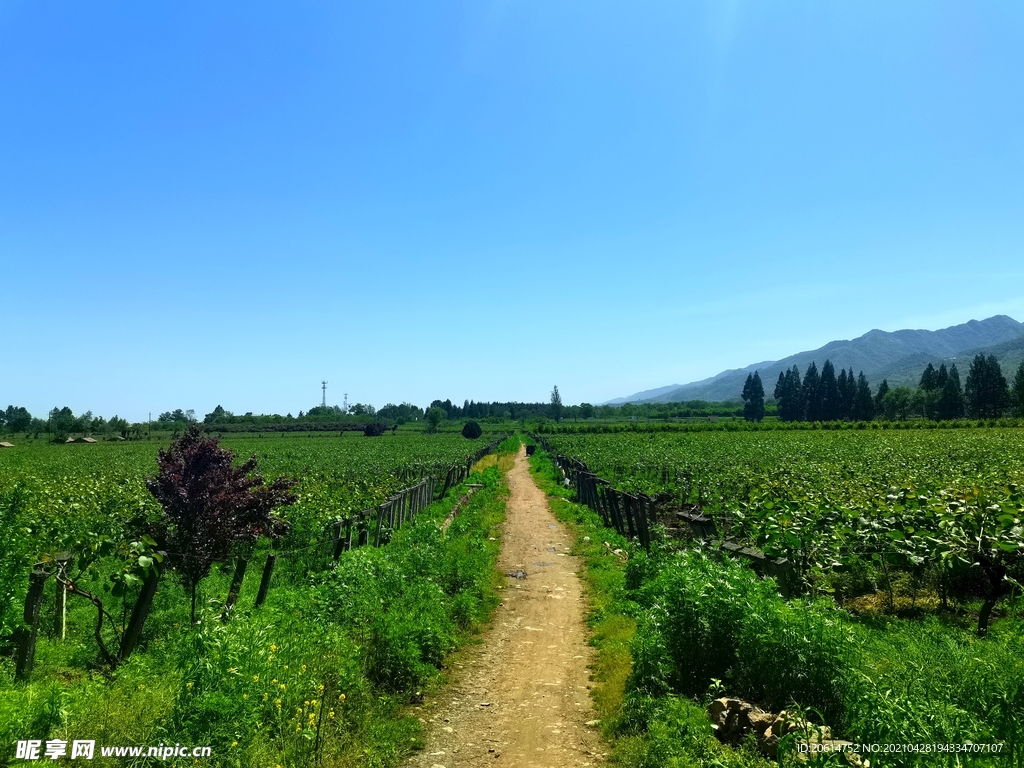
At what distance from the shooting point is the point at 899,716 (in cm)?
402

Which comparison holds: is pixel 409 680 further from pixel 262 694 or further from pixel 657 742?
pixel 657 742

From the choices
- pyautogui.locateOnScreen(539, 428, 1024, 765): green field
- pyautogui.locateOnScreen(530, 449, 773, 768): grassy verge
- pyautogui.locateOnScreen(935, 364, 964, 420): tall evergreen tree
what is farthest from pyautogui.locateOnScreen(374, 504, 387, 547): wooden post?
pyautogui.locateOnScreen(935, 364, 964, 420): tall evergreen tree

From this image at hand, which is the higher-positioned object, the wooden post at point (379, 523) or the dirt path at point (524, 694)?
the wooden post at point (379, 523)

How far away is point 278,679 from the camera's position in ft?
18.0

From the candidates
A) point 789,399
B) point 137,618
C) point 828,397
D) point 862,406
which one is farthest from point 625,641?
point 789,399

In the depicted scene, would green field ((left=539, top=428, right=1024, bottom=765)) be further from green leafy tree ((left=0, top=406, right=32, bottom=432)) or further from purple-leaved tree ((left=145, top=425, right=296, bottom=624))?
green leafy tree ((left=0, top=406, right=32, bottom=432))

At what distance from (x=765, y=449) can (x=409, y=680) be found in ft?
122

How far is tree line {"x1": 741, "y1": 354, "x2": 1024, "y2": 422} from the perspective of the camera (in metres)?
107

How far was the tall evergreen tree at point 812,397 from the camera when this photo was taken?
127250mm

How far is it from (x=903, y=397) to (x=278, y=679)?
145 m

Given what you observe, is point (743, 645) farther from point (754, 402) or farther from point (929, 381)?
point (754, 402)

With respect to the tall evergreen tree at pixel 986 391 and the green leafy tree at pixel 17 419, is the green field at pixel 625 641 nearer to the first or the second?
the tall evergreen tree at pixel 986 391

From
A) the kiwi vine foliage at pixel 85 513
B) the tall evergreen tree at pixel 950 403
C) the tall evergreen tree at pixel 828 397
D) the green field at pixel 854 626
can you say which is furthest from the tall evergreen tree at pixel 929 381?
the kiwi vine foliage at pixel 85 513

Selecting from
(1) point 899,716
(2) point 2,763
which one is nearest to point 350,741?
(2) point 2,763
